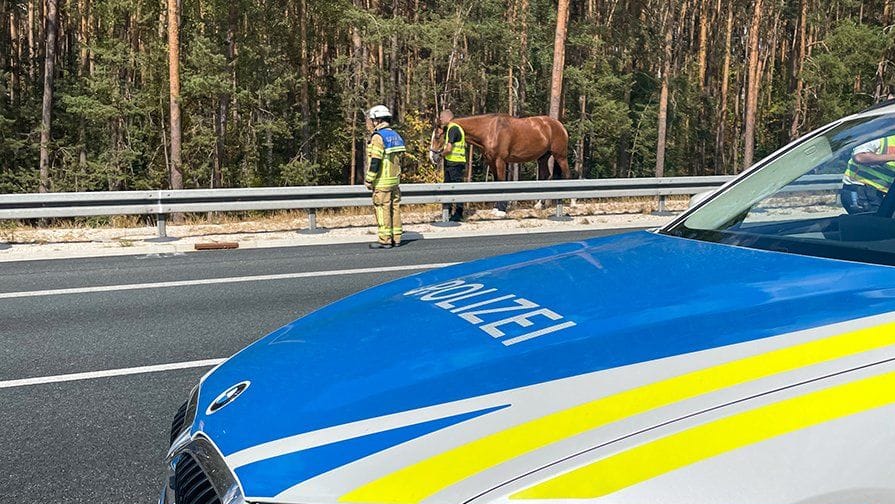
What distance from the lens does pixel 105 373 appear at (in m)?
4.86

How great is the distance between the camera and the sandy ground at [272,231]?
1064 centimetres

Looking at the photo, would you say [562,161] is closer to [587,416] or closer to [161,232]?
[161,232]

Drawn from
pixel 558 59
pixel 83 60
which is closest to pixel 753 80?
pixel 558 59

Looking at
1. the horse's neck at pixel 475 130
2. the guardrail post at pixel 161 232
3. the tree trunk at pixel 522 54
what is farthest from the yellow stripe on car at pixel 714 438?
the tree trunk at pixel 522 54

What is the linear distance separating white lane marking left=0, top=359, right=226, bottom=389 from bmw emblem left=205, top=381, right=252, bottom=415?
2.87 m

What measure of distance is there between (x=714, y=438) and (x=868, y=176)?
221cm

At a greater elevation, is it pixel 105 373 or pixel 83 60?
pixel 83 60

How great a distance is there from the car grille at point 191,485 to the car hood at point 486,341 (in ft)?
0.26

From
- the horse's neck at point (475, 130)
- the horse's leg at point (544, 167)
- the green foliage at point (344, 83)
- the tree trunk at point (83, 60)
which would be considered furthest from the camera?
the tree trunk at point (83, 60)

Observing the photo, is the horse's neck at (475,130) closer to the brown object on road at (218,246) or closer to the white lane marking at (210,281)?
the brown object on road at (218,246)

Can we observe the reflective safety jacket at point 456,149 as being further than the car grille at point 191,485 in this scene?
Yes

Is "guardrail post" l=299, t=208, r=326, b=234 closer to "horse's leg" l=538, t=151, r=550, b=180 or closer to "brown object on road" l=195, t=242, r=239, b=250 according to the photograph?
"brown object on road" l=195, t=242, r=239, b=250

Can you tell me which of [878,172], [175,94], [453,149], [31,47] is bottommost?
[878,172]

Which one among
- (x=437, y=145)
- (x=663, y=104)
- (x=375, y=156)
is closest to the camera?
(x=375, y=156)
